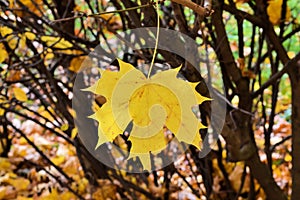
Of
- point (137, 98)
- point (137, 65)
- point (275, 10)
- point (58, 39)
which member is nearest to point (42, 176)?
point (137, 65)

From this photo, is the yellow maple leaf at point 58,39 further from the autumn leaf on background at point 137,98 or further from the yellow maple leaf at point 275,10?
the autumn leaf on background at point 137,98

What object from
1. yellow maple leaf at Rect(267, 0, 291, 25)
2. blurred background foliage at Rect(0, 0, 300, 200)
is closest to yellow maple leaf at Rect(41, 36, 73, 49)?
blurred background foliage at Rect(0, 0, 300, 200)

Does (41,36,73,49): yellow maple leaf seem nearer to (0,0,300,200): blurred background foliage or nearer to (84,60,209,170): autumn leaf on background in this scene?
(0,0,300,200): blurred background foliage

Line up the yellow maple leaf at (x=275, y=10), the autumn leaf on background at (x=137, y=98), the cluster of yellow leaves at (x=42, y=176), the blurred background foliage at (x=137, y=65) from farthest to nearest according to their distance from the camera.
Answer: the cluster of yellow leaves at (x=42, y=176)
the yellow maple leaf at (x=275, y=10)
the blurred background foliage at (x=137, y=65)
the autumn leaf on background at (x=137, y=98)

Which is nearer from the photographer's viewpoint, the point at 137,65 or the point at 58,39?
the point at 58,39

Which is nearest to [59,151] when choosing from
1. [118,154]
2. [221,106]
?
[118,154]

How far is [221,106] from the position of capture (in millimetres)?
1114

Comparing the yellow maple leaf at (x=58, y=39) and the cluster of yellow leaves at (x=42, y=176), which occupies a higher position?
the yellow maple leaf at (x=58, y=39)

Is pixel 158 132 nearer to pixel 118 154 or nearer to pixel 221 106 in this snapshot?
pixel 221 106

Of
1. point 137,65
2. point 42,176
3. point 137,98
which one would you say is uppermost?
point 137,65

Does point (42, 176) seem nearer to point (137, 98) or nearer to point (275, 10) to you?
point (275, 10)

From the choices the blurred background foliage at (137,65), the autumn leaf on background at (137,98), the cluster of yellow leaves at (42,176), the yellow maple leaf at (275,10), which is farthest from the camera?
the cluster of yellow leaves at (42,176)

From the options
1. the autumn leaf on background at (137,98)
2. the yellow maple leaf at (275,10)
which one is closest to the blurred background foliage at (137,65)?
the yellow maple leaf at (275,10)

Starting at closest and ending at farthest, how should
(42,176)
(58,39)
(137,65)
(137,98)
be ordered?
(137,98) → (58,39) → (137,65) → (42,176)
